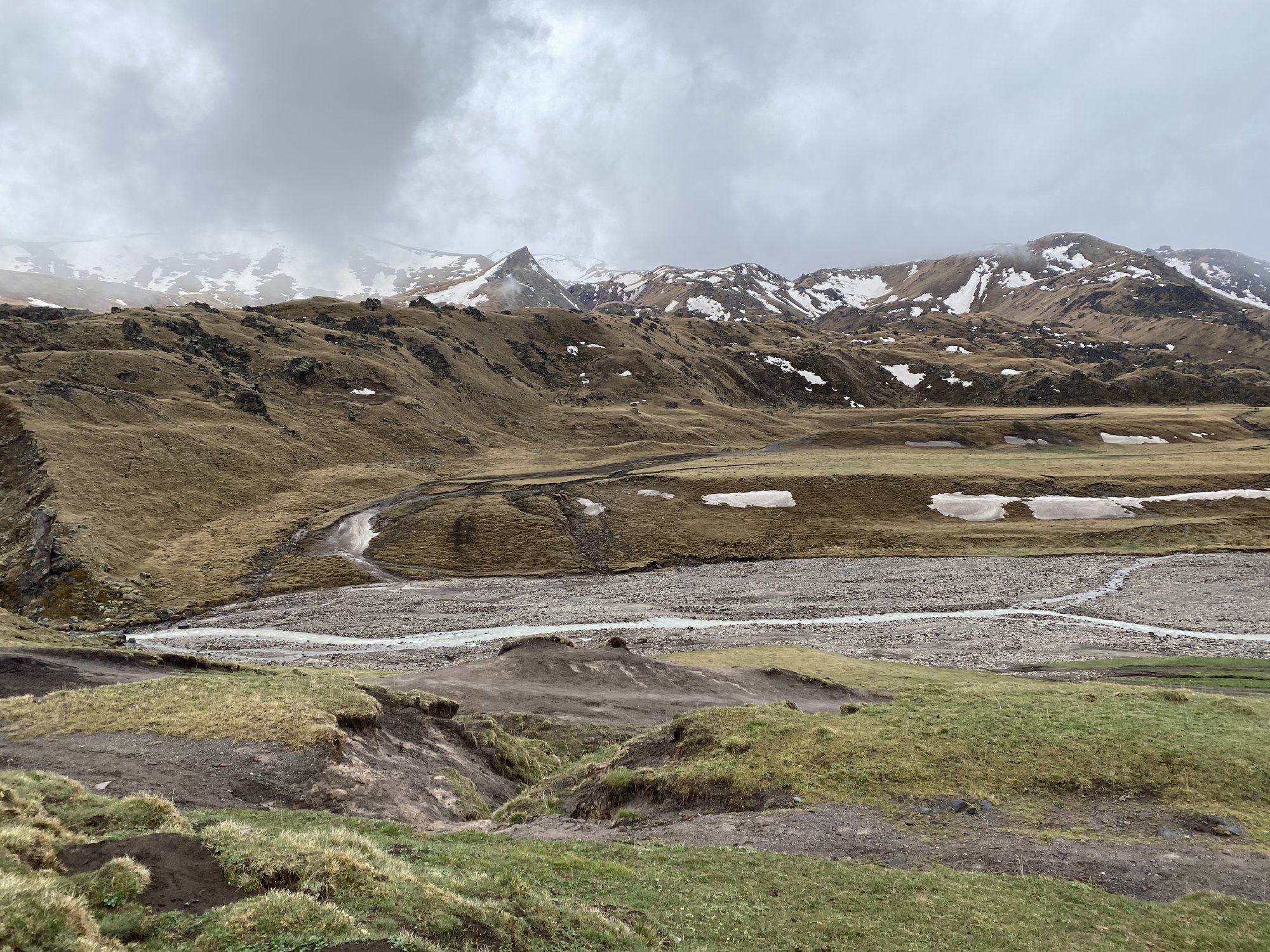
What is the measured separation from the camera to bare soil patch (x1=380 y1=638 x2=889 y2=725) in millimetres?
35156

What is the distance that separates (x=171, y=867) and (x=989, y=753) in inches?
899

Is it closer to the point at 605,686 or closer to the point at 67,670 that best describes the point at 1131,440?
the point at 605,686

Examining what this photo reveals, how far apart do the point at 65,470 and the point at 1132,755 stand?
9693 cm

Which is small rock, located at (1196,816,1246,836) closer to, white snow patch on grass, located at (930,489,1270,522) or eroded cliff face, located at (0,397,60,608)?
white snow patch on grass, located at (930,489,1270,522)

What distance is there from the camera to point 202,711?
82.6 feet

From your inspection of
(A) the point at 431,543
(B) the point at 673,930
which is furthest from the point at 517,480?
(B) the point at 673,930

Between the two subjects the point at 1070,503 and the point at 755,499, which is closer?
the point at 1070,503

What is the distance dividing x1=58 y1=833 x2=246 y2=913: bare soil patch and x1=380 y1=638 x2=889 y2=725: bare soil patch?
21970 millimetres

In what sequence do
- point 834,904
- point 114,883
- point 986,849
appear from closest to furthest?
point 114,883
point 834,904
point 986,849

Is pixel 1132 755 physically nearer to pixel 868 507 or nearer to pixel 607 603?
pixel 607 603

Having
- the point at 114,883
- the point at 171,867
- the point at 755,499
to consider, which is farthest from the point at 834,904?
the point at 755,499

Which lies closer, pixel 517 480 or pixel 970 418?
pixel 517 480

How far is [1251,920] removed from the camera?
13820 mm

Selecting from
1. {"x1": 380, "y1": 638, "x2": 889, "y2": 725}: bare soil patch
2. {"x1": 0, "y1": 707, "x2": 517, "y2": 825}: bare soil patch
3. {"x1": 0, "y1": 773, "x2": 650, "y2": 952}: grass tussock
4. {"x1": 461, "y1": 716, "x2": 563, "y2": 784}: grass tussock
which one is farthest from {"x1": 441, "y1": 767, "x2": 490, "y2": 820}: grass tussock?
{"x1": 0, "y1": 773, "x2": 650, "y2": 952}: grass tussock
